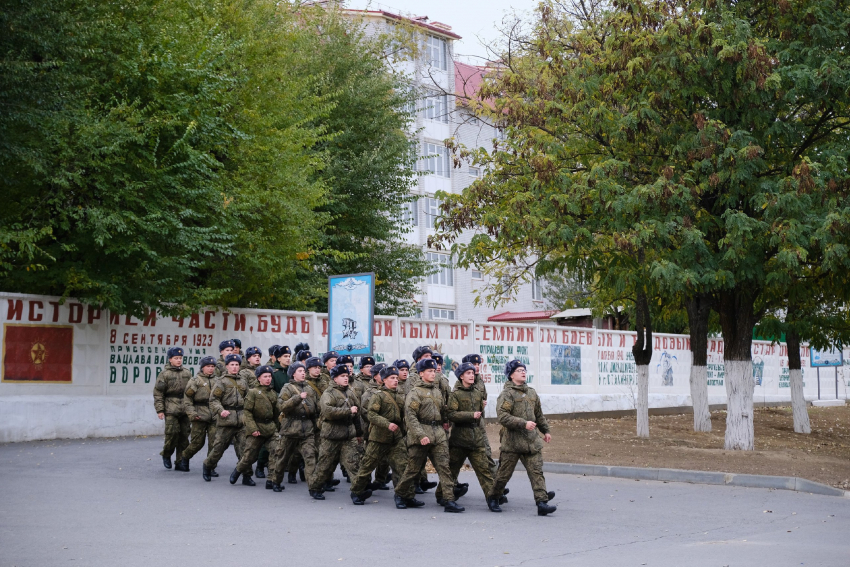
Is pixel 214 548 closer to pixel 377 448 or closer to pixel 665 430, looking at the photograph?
pixel 377 448

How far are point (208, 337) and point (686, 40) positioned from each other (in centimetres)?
1151

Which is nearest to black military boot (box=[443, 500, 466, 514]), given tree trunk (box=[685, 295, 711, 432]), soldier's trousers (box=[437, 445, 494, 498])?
soldier's trousers (box=[437, 445, 494, 498])

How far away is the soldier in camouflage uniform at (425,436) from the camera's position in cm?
1121

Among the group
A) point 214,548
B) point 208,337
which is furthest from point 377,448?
point 208,337

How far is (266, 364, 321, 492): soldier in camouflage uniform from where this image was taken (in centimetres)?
1268

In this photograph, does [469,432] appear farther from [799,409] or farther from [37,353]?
[799,409]

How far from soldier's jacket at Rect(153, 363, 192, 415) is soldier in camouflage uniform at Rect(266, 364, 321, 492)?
7.96 ft

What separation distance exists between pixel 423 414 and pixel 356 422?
1.47 metres

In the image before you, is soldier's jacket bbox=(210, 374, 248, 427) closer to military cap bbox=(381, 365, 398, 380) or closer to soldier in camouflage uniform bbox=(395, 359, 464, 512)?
military cap bbox=(381, 365, 398, 380)

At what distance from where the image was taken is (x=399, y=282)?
3209 cm

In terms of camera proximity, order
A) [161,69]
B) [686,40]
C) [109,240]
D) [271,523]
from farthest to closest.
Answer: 1. [161,69]
2. [109,240]
3. [686,40]
4. [271,523]

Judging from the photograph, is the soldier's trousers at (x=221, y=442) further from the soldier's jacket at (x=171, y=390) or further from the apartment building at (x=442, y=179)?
the apartment building at (x=442, y=179)

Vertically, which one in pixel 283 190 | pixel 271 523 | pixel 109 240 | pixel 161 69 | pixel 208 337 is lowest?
pixel 271 523

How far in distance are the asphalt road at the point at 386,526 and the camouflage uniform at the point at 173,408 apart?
553 mm
